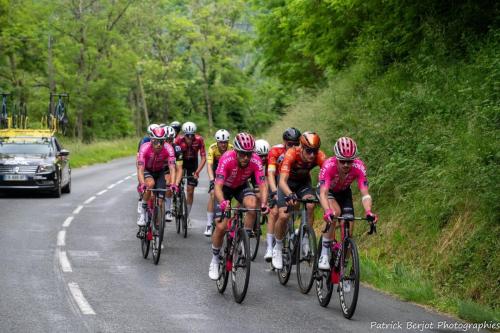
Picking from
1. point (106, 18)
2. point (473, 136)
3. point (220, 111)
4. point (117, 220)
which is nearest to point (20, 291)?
point (473, 136)

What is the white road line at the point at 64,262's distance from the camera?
10992 mm

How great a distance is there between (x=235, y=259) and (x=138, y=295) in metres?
1.23

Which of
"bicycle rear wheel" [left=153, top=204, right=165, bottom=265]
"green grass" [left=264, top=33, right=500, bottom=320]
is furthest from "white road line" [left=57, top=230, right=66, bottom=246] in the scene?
"green grass" [left=264, top=33, right=500, bottom=320]

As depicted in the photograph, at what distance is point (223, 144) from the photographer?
1356 centimetres

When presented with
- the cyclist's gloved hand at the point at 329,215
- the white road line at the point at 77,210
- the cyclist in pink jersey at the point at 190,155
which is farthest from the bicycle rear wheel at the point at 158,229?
the white road line at the point at 77,210

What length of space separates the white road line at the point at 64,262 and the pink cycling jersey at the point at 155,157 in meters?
1.87

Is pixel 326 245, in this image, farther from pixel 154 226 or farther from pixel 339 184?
pixel 154 226

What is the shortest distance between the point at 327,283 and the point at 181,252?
179 inches

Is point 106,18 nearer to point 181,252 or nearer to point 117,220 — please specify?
point 117,220

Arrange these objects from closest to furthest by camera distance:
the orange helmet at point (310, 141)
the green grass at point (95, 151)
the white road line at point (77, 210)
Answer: the orange helmet at point (310, 141) → the white road line at point (77, 210) → the green grass at point (95, 151)

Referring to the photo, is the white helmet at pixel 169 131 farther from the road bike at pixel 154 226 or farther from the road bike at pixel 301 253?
the road bike at pixel 301 253

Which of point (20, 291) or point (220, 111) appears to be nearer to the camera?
point (20, 291)

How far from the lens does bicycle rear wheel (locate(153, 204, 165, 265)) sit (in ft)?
38.0

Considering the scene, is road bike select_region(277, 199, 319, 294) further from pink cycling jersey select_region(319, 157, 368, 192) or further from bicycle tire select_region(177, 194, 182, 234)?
bicycle tire select_region(177, 194, 182, 234)
